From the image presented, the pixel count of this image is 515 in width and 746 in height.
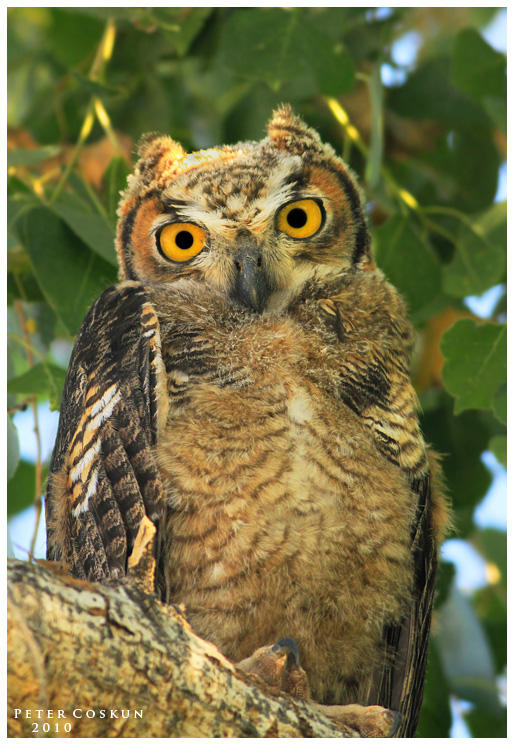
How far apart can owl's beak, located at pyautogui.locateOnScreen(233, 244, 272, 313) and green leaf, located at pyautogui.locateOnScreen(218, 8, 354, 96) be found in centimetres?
62

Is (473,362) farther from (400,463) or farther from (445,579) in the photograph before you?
(445,579)

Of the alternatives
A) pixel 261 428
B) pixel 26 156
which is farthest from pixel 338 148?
pixel 261 428

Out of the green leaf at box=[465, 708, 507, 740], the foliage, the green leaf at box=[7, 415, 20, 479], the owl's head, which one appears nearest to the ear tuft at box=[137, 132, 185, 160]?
the owl's head

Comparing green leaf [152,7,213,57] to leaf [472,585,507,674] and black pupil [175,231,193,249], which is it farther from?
leaf [472,585,507,674]

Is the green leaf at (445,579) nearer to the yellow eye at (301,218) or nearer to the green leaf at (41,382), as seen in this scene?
the yellow eye at (301,218)

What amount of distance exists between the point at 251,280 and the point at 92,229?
0.51 m

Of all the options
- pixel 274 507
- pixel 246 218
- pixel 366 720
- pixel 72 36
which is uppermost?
pixel 72 36

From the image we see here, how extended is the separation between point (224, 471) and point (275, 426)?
150 mm

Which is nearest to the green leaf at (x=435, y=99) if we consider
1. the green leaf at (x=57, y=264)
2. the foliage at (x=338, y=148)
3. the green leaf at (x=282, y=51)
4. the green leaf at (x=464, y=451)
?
the foliage at (x=338, y=148)

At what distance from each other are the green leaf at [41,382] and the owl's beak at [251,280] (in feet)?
1.73

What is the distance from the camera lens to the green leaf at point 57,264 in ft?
7.46

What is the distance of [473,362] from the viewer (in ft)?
7.19
